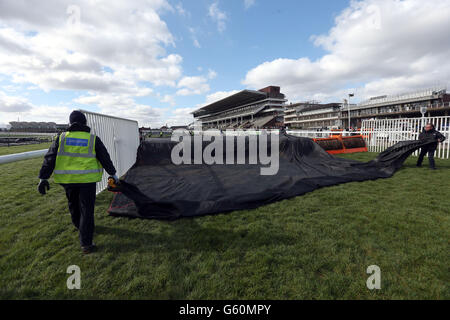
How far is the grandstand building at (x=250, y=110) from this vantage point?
68500mm

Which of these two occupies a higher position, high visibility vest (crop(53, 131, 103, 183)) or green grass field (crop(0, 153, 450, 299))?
high visibility vest (crop(53, 131, 103, 183))

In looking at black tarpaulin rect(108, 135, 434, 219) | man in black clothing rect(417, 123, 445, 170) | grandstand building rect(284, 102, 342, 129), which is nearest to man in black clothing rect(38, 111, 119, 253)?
black tarpaulin rect(108, 135, 434, 219)

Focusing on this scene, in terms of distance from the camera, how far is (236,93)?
3127 inches

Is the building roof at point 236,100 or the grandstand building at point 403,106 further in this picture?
the building roof at point 236,100

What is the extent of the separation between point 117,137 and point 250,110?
76329 mm

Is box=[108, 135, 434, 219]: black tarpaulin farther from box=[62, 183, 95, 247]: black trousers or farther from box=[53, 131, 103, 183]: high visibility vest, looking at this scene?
box=[53, 131, 103, 183]: high visibility vest

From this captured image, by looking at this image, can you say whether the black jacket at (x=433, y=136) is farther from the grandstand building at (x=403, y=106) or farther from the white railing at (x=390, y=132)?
the grandstand building at (x=403, y=106)

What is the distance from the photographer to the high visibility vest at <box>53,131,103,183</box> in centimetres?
254

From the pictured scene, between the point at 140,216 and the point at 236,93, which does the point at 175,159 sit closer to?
the point at 140,216

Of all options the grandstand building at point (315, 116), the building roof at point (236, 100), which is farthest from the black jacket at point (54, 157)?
the building roof at point (236, 100)

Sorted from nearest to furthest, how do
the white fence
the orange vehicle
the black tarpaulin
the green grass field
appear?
the green grass field < the black tarpaulin < the white fence < the orange vehicle

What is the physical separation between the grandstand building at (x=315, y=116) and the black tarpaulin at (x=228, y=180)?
70.4 m

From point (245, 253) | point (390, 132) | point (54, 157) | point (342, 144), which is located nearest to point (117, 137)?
point (54, 157)

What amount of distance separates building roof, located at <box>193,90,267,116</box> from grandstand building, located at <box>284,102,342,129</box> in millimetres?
21056
